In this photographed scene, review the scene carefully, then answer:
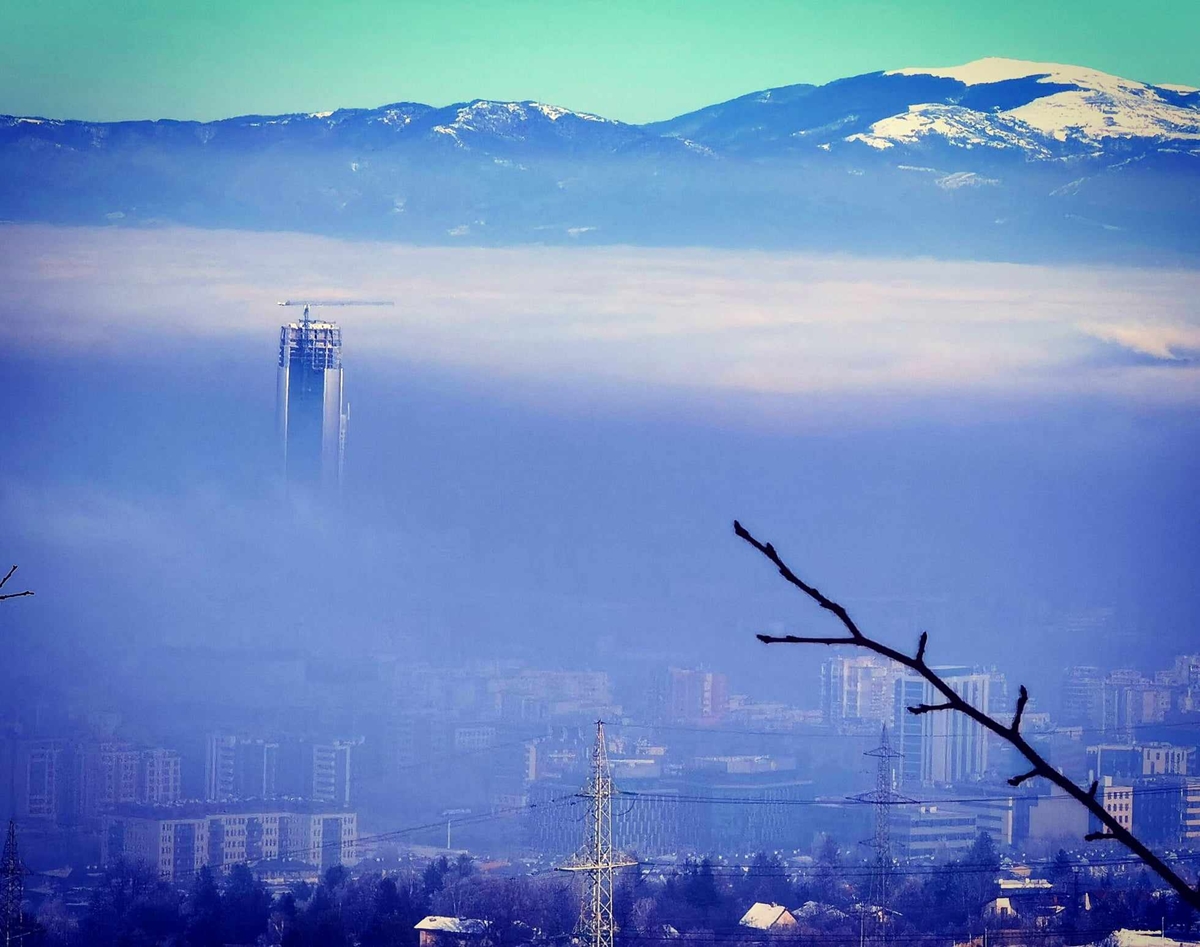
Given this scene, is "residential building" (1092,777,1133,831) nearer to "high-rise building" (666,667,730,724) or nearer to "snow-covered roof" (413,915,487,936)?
"high-rise building" (666,667,730,724)

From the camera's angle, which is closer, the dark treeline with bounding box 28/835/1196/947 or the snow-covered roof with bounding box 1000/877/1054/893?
the dark treeline with bounding box 28/835/1196/947

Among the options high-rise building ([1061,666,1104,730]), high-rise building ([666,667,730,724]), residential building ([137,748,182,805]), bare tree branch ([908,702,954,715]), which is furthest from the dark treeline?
bare tree branch ([908,702,954,715])

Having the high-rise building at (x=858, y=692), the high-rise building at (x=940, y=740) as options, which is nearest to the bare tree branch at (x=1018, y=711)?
the high-rise building at (x=940, y=740)

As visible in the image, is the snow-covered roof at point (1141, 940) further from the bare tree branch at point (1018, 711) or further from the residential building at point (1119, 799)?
the bare tree branch at point (1018, 711)

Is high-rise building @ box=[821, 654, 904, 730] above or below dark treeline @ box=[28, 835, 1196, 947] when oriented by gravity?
above

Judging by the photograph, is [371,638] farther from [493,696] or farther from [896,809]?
[896,809]

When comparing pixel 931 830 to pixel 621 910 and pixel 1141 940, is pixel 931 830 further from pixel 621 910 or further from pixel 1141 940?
pixel 1141 940

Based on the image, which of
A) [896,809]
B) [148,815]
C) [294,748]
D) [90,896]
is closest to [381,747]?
[294,748]
